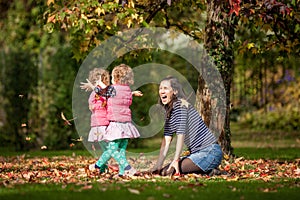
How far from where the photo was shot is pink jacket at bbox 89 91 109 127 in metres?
7.73

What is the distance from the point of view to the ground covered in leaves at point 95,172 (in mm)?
7102

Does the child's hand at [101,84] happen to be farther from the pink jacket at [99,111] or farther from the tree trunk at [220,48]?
the tree trunk at [220,48]

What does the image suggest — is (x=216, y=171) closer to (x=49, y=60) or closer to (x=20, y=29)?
(x=49, y=60)

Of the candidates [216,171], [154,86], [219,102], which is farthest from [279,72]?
[216,171]

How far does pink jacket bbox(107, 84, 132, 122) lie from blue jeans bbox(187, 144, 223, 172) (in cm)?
95

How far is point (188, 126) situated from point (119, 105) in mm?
866

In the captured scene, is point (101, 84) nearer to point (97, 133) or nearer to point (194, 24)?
point (97, 133)

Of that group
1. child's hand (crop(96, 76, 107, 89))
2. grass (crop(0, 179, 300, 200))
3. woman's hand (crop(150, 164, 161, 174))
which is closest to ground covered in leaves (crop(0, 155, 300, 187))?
woman's hand (crop(150, 164, 161, 174))

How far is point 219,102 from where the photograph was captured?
9906 millimetres

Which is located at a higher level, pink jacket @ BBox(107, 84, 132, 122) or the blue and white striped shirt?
pink jacket @ BBox(107, 84, 132, 122)

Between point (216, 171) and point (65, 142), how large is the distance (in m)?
6.58

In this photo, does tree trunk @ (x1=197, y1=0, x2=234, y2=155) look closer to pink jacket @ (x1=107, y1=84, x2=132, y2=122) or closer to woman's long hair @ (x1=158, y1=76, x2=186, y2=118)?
woman's long hair @ (x1=158, y1=76, x2=186, y2=118)

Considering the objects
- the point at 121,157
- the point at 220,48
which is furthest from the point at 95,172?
the point at 220,48

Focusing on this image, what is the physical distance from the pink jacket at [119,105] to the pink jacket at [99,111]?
0.22 meters
